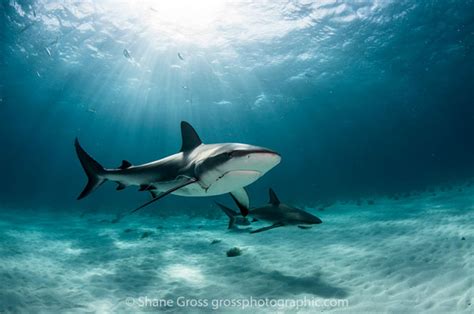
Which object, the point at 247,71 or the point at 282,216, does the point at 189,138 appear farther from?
the point at 247,71

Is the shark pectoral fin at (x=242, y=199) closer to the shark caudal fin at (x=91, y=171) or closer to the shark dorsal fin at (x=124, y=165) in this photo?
the shark dorsal fin at (x=124, y=165)

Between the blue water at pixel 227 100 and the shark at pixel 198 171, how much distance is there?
2.37 m

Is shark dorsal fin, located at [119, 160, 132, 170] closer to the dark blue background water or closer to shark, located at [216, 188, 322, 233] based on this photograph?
shark, located at [216, 188, 322, 233]

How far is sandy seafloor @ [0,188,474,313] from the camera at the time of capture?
15.0 ft

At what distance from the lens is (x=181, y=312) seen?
4633mm

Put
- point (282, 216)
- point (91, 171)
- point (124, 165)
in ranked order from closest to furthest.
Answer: point (124, 165) < point (91, 171) < point (282, 216)

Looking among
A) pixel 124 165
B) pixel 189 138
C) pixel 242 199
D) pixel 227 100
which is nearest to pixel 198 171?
pixel 242 199

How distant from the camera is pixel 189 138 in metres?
4.93

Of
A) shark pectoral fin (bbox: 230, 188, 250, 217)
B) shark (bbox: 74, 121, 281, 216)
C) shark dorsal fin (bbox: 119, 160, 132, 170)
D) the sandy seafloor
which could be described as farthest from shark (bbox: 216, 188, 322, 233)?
shark dorsal fin (bbox: 119, 160, 132, 170)

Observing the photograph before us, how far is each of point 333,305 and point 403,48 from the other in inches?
1066

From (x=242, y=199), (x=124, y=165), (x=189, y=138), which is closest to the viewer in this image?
(x=242, y=199)

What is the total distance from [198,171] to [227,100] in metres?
34.3

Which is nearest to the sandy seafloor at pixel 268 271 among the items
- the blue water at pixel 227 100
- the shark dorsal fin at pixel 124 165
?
the blue water at pixel 227 100

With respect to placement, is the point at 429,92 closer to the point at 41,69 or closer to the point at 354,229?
the point at 354,229
